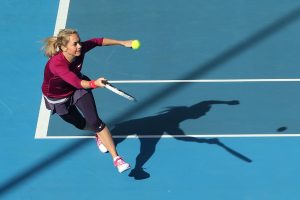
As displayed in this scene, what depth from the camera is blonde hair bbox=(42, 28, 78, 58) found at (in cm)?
698

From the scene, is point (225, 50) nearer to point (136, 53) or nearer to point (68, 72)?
point (136, 53)

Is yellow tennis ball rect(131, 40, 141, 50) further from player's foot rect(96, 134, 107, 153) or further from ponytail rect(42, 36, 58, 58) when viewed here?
player's foot rect(96, 134, 107, 153)

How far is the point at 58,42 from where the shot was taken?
7.02 meters

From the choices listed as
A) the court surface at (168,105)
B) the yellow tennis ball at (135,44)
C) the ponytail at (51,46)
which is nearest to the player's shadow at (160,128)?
the court surface at (168,105)

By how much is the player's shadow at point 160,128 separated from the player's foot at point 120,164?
1.58 ft

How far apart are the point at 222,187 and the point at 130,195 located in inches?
44.4

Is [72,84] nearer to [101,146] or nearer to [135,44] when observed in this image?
[135,44]

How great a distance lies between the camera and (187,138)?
8523 millimetres

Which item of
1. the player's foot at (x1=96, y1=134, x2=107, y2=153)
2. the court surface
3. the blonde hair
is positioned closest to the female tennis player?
the blonde hair

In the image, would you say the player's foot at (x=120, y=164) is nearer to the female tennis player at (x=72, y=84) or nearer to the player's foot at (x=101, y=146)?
the female tennis player at (x=72, y=84)

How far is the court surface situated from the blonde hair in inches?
69.0

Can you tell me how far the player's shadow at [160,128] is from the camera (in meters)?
8.33

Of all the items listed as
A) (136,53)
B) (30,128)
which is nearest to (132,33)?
(136,53)

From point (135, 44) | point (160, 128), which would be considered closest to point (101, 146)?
point (160, 128)
